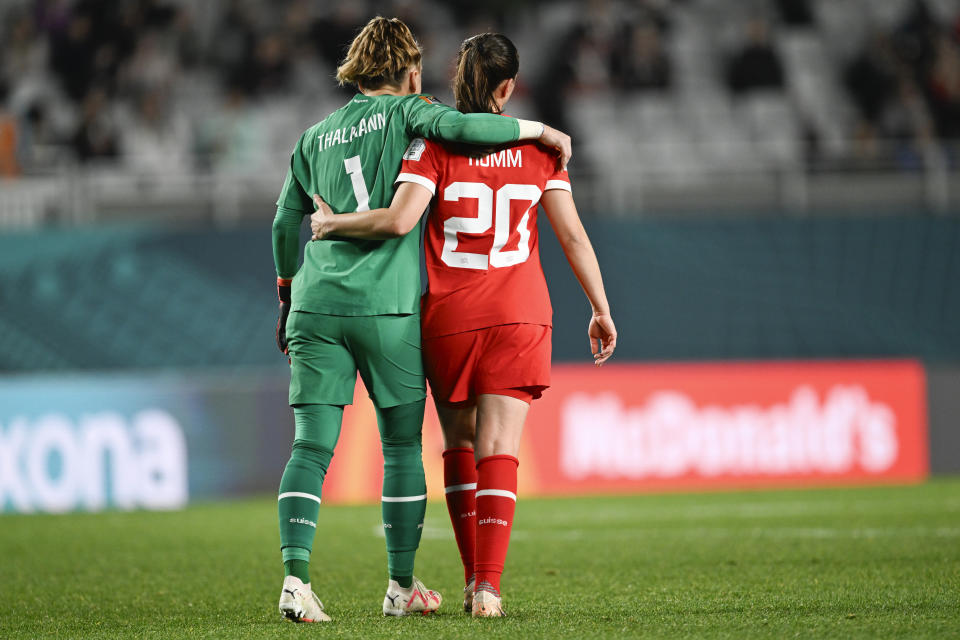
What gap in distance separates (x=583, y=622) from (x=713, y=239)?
349 inches

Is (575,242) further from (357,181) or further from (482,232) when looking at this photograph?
(357,181)

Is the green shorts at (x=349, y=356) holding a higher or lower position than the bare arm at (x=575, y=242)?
lower

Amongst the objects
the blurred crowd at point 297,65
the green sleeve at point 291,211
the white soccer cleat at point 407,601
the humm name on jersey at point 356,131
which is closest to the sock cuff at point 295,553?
the white soccer cleat at point 407,601

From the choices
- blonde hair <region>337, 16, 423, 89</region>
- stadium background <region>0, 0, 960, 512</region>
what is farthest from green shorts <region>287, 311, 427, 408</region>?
stadium background <region>0, 0, 960, 512</region>

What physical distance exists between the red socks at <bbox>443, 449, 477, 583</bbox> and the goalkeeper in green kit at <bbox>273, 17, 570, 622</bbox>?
0.12 meters

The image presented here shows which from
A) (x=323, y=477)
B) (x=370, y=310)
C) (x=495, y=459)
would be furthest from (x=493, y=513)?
(x=370, y=310)

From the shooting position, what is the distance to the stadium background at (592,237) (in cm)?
1007

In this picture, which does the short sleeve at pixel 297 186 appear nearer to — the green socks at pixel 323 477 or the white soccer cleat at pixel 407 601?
Answer: the green socks at pixel 323 477

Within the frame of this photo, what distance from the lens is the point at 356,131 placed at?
3.94 metres

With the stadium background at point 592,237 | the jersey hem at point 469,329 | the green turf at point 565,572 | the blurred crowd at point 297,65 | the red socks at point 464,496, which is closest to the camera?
the green turf at point 565,572

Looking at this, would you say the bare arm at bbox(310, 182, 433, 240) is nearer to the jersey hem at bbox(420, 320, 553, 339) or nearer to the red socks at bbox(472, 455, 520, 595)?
the jersey hem at bbox(420, 320, 553, 339)

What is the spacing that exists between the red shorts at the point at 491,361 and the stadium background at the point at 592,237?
5.83m

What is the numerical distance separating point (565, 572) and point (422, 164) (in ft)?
6.71

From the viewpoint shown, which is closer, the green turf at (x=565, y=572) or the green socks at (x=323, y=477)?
the green turf at (x=565, y=572)
